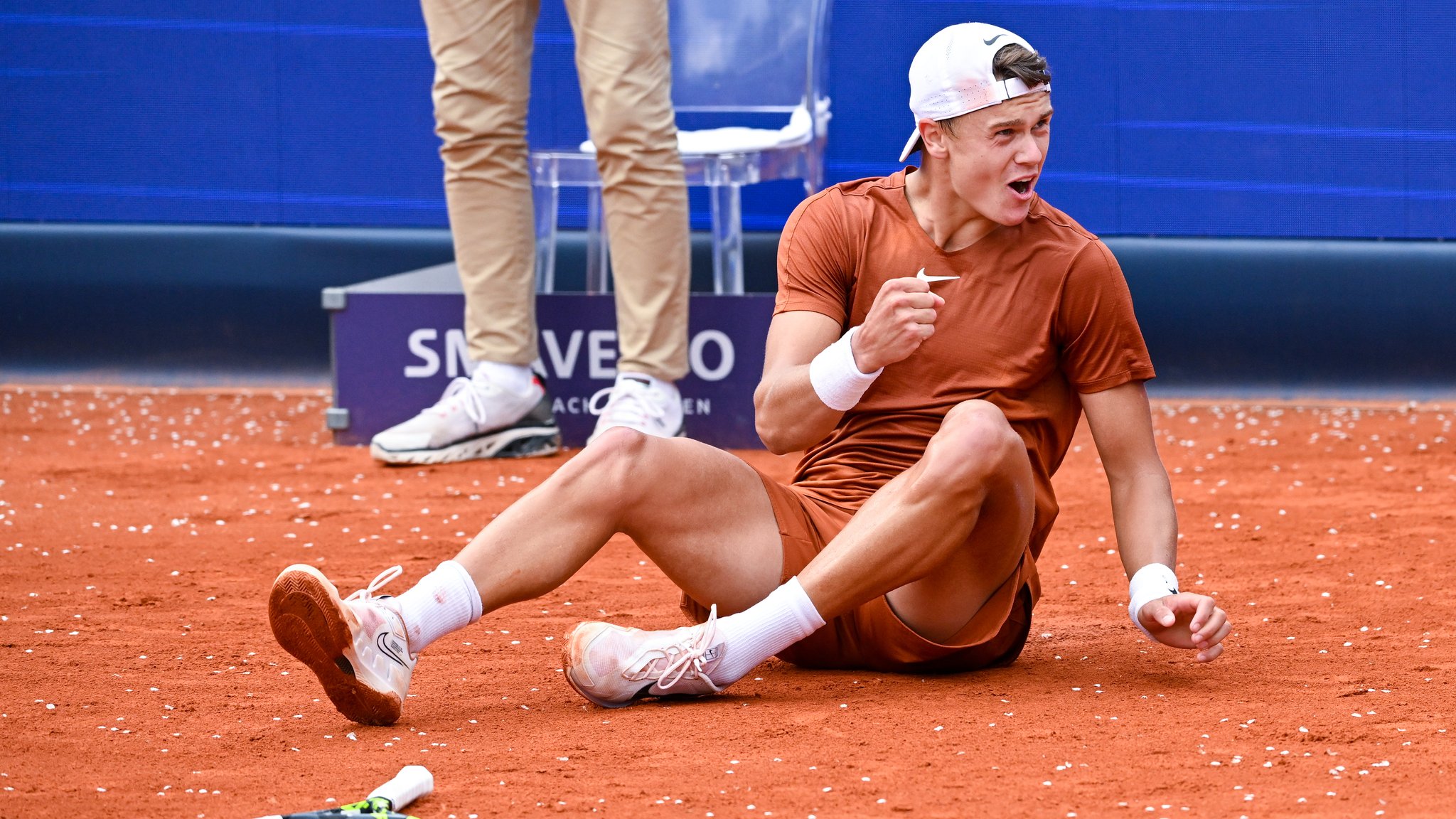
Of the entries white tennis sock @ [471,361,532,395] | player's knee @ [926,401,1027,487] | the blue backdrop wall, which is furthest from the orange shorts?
the blue backdrop wall

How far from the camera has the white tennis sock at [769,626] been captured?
2.24 meters

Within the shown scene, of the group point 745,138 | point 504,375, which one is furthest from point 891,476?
point 745,138

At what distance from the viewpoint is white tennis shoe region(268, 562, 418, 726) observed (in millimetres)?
2117

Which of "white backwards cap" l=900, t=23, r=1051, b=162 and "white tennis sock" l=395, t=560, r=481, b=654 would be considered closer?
"white tennis sock" l=395, t=560, r=481, b=654

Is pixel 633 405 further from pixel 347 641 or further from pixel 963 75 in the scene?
pixel 347 641

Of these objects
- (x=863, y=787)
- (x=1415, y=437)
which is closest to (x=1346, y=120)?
(x=1415, y=437)

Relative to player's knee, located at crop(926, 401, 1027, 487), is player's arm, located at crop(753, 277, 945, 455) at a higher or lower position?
higher

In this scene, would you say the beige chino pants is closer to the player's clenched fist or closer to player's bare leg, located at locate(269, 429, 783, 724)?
player's bare leg, located at locate(269, 429, 783, 724)

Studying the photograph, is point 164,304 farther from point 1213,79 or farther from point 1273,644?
point 1273,644

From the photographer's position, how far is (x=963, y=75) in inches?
94.9

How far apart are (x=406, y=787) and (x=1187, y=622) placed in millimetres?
1042

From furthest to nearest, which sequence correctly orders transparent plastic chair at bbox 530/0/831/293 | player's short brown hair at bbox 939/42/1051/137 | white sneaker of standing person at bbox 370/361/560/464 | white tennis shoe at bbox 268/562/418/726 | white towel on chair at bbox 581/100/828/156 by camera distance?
transparent plastic chair at bbox 530/0/831/293 < white towel on chair at bbox 581/100/828/156 < white sneaker of standing person at bbox 370/361/560/464 < player's short brown hair at bbox 939/42/1051/137 < white tennis shoe at bbox 268/562/418/726

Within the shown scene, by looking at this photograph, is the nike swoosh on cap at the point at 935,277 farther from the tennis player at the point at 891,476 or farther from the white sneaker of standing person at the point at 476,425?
the white sneaker of standing person at the point at 476,425

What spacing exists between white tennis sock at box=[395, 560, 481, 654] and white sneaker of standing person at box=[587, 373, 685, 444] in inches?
85.2
